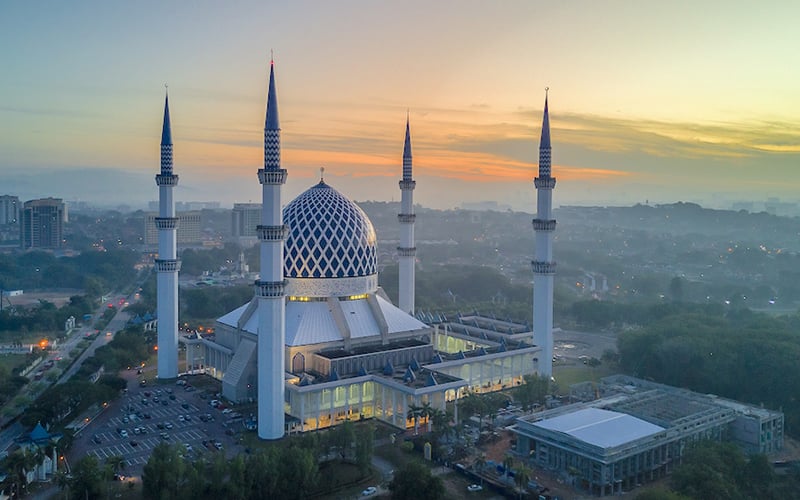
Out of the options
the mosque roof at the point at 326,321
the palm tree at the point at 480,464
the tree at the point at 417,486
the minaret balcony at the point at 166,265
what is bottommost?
the palm tree at the point at 480,464

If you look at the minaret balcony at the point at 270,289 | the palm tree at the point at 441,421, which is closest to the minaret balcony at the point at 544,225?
the palm tree at the point at 441,421

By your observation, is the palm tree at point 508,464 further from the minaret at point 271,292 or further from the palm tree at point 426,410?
the minaret at point 271,292

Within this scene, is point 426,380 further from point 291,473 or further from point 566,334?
point 566,334

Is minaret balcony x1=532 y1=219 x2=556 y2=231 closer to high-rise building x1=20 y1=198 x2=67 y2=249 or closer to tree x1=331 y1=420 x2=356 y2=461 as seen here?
tree x1=331 y1=420 x2=356 y2=461

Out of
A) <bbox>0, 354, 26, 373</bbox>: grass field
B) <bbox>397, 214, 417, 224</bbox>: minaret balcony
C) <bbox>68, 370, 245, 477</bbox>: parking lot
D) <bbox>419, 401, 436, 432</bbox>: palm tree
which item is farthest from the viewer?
<bbox>397, 214, 417, 224</bbox>: minaret balcony

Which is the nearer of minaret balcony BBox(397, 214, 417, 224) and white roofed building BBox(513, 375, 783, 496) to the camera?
white roofed building BBox(513, 375, 783, 496)

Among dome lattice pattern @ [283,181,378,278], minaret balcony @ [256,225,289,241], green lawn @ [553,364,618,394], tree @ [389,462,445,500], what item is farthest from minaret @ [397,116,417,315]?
tree @ [389,462,445,500]
